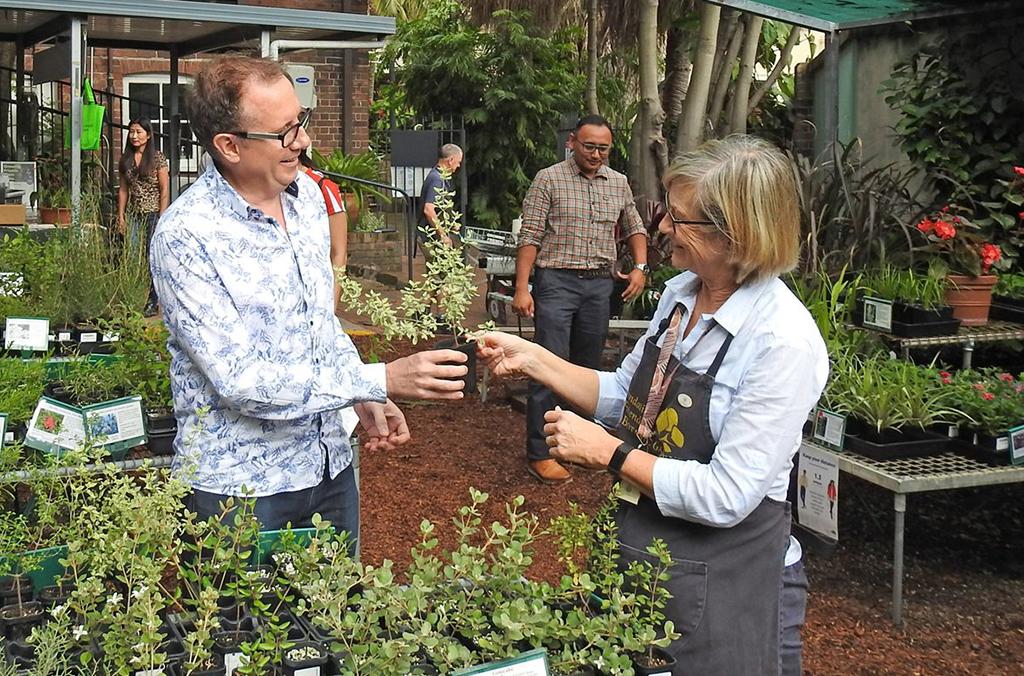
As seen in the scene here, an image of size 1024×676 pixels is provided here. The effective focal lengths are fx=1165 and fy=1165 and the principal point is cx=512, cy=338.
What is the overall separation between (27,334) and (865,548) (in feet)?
12.0

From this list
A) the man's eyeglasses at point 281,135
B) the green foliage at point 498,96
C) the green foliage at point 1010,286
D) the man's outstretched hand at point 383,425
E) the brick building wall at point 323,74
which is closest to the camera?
the man's eyeglasses at point 281,135

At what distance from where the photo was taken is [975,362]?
6.42m

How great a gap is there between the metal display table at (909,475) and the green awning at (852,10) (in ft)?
10.3

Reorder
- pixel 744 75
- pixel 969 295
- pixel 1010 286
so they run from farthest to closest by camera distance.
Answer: pixel 744 75 → pixel 1010 286 → pixel 969 295

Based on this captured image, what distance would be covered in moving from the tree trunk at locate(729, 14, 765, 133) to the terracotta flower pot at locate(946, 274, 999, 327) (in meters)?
6.30

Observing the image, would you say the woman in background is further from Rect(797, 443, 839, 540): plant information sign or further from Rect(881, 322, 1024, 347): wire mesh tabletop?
Rect(797, 443, 839, 540): plant information sign

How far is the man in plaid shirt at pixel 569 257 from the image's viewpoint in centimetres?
606

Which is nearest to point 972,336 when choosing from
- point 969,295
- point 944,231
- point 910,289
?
point 969,295

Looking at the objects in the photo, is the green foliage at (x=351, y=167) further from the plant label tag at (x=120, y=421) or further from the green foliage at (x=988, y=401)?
the plant label tag at (x=120, y=421)

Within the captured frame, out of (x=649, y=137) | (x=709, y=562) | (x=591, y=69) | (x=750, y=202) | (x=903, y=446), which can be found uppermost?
(x=591, y=69)

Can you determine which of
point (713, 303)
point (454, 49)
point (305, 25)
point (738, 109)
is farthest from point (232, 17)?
point (454, 49)

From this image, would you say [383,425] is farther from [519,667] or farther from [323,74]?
[323,74]

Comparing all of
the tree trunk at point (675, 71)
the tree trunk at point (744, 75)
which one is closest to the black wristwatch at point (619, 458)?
the tree trunk at point (744, 75)

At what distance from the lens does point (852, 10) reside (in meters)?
7.02
